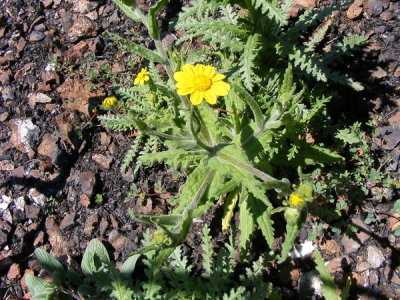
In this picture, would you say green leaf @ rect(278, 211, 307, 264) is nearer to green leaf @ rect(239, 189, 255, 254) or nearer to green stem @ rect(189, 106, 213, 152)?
green leaf @ rect(239, 189, 255, 254)

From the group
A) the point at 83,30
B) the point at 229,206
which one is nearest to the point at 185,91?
the point at 229,206

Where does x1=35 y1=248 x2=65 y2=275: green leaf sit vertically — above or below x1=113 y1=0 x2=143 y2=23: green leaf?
below

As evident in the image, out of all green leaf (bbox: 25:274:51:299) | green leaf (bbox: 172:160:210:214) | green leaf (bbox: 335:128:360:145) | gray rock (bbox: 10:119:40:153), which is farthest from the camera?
gray rock (bbox: 10:119:40:153)

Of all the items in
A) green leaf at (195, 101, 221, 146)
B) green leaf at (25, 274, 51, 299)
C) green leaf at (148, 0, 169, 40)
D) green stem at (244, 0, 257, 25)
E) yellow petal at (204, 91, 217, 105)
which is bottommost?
green leaf at (25, 274, 51, 299)

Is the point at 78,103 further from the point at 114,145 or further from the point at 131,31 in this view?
the point at 131,31

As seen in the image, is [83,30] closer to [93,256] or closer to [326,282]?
[93,256]

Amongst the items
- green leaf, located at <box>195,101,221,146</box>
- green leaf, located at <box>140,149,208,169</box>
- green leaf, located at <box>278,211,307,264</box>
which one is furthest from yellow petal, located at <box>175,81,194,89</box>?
green leaf, located at <box>278,211,307,264</box>

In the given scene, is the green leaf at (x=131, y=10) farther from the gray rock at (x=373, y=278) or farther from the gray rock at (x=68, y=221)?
the gray rock at (x=373, y=278)

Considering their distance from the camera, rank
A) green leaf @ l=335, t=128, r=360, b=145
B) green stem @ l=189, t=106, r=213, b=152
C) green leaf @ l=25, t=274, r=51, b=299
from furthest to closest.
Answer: green leaf @ l=25, t=274, r=51, b=299
green leaf @ l=335, t=128, r=360, b=145
green stem @ l=189, t=106, r=213, b=152
